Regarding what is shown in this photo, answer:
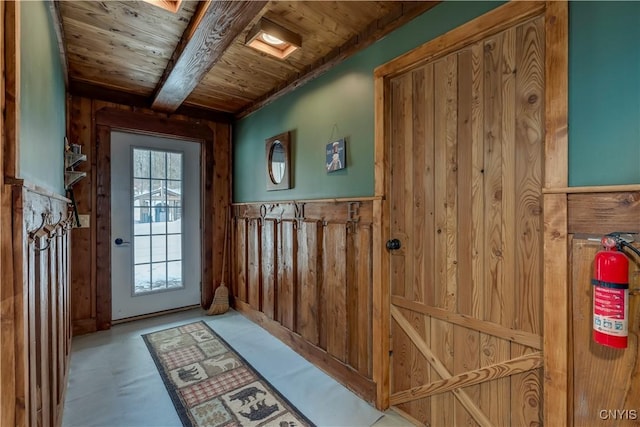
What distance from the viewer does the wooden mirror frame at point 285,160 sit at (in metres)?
2.83

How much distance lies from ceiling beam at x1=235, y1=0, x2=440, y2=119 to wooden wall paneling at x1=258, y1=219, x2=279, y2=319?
137 centimetres

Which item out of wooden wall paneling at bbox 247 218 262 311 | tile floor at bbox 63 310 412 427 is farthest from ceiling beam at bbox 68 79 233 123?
tile floor at bbox 63 310 412 427

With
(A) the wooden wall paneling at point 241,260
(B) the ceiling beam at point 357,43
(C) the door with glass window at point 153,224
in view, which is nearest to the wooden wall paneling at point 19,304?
(B) the ceiling beam at point 357,43

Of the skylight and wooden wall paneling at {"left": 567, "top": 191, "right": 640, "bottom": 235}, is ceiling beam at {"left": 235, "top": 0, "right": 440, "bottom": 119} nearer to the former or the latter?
the skylight

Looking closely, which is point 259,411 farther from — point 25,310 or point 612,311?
point 612,311

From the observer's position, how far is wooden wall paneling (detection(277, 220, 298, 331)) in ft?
8.92

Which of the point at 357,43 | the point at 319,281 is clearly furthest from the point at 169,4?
the point at 319,281

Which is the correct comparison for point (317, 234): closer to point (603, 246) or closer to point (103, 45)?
point (603, 246)

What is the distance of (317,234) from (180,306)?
7.83ft

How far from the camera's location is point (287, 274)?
111 inches

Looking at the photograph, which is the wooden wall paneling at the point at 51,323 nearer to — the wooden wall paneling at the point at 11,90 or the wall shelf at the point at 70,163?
the wooden wall paneling at the point at 11,90

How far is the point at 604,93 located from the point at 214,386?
2761mm

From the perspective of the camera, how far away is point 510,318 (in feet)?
4.64

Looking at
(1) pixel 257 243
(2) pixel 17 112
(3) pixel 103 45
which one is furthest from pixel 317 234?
(3) pixel 103 45
